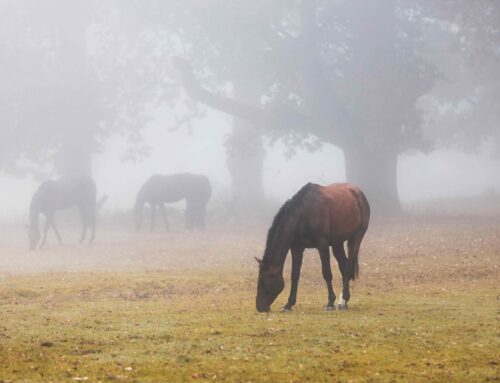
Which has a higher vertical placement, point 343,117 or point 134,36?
point 134,36

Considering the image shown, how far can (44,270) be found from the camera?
2700 centimetres

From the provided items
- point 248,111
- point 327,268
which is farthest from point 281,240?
point 248,111

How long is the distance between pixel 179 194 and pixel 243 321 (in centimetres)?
3101

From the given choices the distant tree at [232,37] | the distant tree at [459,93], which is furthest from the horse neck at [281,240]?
the distant tree at [459,93]

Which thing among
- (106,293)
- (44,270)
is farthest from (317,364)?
(44,270)

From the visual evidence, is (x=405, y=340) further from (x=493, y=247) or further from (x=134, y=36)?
(x=134, y=36)

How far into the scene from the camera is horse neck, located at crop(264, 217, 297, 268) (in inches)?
634

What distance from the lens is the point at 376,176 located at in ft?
147

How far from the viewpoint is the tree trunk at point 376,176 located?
44.4 metres

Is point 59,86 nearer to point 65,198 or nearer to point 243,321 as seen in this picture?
point 65,198

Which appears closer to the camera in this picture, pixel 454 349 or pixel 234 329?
pixel 454 349

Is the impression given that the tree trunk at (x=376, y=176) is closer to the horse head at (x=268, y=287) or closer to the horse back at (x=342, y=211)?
the horse back at (x=342, y=211)

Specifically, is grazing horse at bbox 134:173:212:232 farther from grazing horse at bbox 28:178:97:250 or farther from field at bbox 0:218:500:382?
field at bbox 0:218:500:382

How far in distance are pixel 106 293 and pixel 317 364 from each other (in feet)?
33.0
